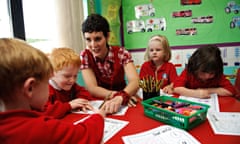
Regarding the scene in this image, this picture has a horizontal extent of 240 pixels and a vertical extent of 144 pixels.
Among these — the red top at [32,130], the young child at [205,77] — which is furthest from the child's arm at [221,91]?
the red top at [32,130]

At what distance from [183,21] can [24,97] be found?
2.31m

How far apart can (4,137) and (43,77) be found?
0.17 meters

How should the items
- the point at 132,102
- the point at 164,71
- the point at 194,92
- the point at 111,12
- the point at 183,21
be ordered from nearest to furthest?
the point at 132,102, the point at 194,92, the point at 164,71, the point at 111,12, the point at 183,21

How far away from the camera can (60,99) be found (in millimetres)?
1178

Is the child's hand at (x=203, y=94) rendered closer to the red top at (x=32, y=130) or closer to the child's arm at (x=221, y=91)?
the child's arm at (x=221, y=91)

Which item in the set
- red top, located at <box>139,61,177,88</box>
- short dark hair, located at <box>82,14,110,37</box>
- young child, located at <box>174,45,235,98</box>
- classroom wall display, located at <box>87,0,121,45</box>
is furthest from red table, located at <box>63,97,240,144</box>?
classroom wall display, located at <box>87,0,121,45</box>

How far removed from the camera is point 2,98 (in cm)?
55

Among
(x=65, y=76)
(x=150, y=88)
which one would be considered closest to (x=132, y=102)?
(x=150, y=88)

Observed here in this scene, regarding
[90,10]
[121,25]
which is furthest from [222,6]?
[90,10]

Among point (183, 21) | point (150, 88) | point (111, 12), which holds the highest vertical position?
point (111, 12)

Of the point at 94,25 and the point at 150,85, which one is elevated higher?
the point at 94,25

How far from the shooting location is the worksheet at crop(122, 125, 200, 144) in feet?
2.39

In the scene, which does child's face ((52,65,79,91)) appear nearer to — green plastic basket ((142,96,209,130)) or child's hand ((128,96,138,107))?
child's hand ((128,96,138,107))

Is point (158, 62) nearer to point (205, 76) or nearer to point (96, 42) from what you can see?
point (205, 76)
